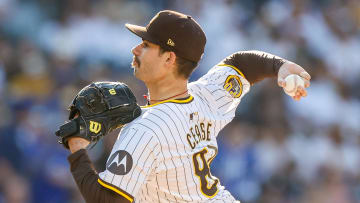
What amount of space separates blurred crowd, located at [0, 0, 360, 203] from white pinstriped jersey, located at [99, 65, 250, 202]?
335 centimetres

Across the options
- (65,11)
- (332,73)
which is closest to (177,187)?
(65,11)

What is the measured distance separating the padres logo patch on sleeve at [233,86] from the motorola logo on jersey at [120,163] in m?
0.99

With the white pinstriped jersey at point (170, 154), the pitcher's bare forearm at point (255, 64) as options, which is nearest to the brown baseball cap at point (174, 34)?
the white pinstriped jersey at point (170, 154)

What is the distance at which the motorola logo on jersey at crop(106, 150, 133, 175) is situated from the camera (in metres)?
2.67

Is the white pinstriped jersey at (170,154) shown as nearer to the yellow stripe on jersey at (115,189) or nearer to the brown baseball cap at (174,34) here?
the yellow stripe on jersey at (115,189)

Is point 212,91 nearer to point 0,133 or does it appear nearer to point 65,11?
point 0,133

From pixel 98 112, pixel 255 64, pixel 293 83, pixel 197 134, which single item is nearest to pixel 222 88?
pixel 255 64

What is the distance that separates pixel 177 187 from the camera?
2922 millimetres

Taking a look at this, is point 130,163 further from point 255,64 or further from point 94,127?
point 255,64

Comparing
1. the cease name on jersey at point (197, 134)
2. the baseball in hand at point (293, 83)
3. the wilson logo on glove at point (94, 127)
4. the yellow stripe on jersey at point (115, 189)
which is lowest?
the yellow stripe on jersey at point (115, 189)

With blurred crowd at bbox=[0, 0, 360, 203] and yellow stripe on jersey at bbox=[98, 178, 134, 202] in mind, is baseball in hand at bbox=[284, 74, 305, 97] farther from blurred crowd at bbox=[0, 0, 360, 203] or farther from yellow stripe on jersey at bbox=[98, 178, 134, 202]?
blurred crowd at bbox=[0, 0, 360, 203]

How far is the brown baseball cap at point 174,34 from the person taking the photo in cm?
306

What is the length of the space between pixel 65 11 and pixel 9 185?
232 centimetres

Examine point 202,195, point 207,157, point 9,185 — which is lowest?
point 9,185
